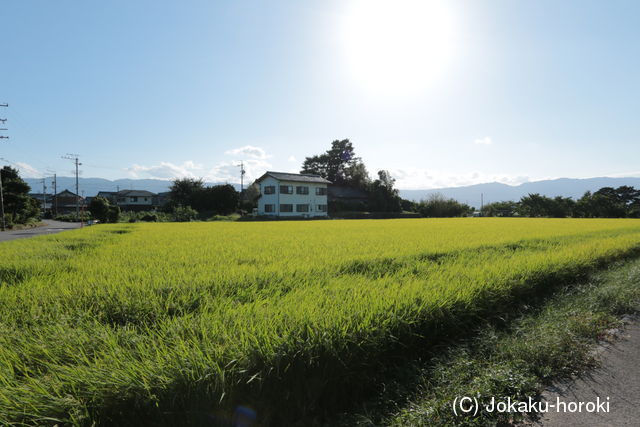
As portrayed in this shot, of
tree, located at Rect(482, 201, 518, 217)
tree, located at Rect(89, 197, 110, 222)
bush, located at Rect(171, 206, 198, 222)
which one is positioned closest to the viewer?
tree, located at Rect(89, 197, 110, 222)

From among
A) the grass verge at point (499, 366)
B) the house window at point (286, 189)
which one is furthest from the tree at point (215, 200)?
the grass verge at point (499, 366)

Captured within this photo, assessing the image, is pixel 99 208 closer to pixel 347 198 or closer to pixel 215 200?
pixel 215 200

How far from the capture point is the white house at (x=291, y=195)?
37.6 meters

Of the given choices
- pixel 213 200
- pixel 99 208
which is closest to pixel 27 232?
pixel 99 208

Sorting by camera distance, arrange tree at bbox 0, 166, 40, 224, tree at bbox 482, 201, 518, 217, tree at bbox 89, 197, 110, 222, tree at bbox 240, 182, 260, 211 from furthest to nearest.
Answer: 1. tree at bbox 240, 182, 260, 211
2. tree at bbox 482, 201, 518, 217
3. tree at bbox 89, 197, 110, 222
4. tree at bbox 0, 166, 40, 224

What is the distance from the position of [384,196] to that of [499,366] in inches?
1650

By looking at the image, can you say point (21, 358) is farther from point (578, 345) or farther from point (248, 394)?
point (578, 345)

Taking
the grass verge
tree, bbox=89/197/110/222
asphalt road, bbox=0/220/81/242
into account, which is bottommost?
asphalt road, bbox=0/220/81/242

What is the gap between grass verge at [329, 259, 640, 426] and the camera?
188 centimetres

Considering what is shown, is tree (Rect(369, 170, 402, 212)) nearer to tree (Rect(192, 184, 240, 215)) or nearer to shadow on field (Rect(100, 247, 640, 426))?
tree (Rect(192, 184, 240, 215))

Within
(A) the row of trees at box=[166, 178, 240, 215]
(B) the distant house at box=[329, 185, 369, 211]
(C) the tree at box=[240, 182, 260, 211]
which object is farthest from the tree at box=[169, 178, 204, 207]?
(B) the distant house at box=[329, 185, 369, 211]

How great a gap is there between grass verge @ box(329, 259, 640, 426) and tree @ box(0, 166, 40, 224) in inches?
1536

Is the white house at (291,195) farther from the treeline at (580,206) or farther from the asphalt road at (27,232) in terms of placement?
the treeline at (580,206)

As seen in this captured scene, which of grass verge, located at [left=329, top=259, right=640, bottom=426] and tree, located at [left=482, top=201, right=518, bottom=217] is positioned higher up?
tree, located at [left=482, top=201, right=518, bottom=217]
